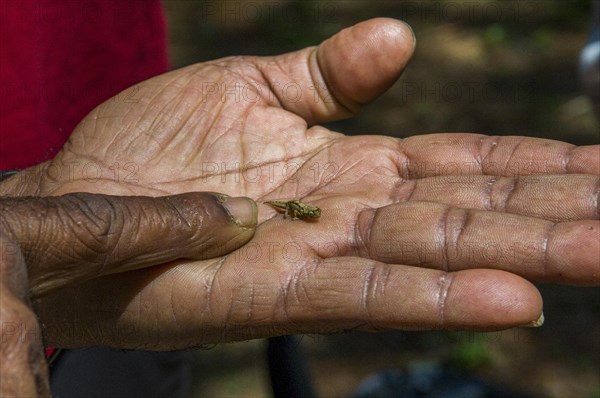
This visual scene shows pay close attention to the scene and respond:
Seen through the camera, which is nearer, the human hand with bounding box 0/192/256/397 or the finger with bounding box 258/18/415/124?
the human hand with bounding box 0/192/256/397

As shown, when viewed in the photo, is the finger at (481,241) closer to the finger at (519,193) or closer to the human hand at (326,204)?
the human hand at (326,204)

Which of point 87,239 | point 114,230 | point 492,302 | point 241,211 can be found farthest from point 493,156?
point 87,239

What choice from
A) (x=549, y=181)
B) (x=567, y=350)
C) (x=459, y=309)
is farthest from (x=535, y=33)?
(x=459, y=309)

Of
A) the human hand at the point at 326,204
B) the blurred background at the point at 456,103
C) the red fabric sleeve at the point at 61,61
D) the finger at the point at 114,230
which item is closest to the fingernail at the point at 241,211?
the finger at the point at 114,230

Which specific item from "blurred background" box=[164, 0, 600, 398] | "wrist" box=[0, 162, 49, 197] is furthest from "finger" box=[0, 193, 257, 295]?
"blurred background" box=[164, 0, 600, 398]

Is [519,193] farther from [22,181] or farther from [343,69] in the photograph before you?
[22,181]

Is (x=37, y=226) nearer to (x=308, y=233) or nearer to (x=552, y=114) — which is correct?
(x=308, y=233)

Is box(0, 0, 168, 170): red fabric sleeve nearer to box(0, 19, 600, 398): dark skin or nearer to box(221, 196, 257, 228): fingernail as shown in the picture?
box(0, 19, 600, 398): dark skin

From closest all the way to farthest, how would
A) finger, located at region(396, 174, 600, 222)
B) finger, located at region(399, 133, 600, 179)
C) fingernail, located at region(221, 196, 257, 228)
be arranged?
finger, located at region(396, 174, 600, 222) < fingernail, located at region(221, 196, 257, 228) < finger, located at region(399, 133, 600, 179)
